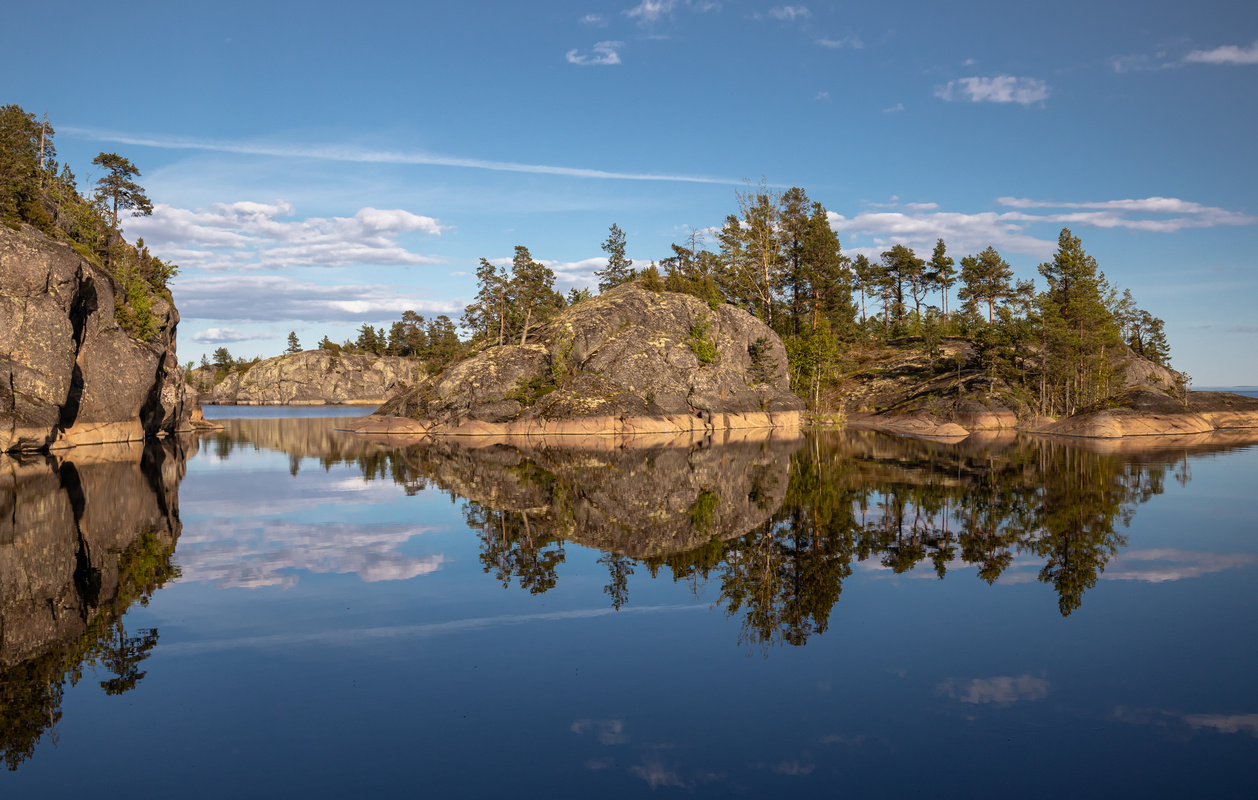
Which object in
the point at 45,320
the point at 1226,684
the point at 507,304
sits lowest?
the point at 1226,684

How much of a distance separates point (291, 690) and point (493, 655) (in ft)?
10.1

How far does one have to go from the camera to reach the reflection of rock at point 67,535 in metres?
13.6

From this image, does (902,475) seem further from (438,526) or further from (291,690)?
(291,690)

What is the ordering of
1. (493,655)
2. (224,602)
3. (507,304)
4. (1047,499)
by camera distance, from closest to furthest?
(493,655) < (224,602) < (1047,499) < (507,304)

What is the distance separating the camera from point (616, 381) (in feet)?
248

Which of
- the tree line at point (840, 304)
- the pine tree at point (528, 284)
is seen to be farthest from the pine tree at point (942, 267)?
the pine tree at point (528, 284)

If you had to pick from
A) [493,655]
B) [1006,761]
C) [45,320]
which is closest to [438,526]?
[493,655]

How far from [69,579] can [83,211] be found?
253ft

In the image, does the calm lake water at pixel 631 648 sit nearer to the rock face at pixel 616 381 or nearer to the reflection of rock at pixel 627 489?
the reflection of rock at pixel 627 489

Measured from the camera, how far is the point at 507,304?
321ft

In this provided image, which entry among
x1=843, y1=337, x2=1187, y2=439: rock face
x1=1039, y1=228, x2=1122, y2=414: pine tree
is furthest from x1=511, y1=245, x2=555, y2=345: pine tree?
x1=1039, y1=228, x2=1122, y2=414: pine tree

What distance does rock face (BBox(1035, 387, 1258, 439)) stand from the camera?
6931 centimetres

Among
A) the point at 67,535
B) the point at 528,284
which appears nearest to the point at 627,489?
the point at 67,535

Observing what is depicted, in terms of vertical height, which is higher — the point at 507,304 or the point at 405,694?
the point at 507,304
